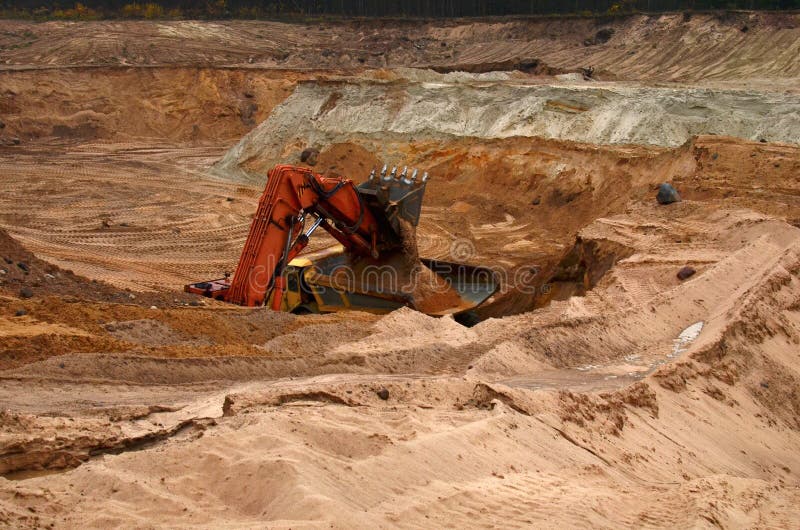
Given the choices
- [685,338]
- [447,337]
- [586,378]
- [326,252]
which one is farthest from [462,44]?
[586,378]

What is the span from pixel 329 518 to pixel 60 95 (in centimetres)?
3299

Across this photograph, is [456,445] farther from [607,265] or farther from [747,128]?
[747,128]

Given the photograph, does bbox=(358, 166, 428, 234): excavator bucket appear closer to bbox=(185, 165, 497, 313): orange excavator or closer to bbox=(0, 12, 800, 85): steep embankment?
bbox=(185, 165, 497, 313): orange excavator

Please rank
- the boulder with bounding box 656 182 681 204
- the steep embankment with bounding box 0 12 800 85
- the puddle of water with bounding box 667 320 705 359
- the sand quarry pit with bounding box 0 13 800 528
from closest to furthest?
the sand quarry pit with bounding box 0 13 800 528 < the puddle of water with bounding box 667 320 705 359 < the boulder with bounding box 656 182 681 204 < the steep embankment with bounding box 0 12 800 85

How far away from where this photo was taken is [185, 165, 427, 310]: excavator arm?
12.3 meters

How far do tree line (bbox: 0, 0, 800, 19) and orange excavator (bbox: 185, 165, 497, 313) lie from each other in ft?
105

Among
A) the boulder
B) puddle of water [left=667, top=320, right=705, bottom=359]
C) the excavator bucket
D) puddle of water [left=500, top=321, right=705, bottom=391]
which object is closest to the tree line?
the boulder

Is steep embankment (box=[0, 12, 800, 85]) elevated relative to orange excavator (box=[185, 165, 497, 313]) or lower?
elevated

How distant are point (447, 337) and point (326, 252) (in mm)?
4435

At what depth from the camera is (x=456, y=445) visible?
6285mm

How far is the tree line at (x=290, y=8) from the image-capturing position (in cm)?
4559

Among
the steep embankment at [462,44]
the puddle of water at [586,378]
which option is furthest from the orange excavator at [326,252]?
the steep embankment at [462,44]

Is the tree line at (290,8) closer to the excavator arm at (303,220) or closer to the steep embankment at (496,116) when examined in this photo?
the steep embankment at (496,116)

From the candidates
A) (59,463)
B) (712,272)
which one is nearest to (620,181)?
(712,272)
